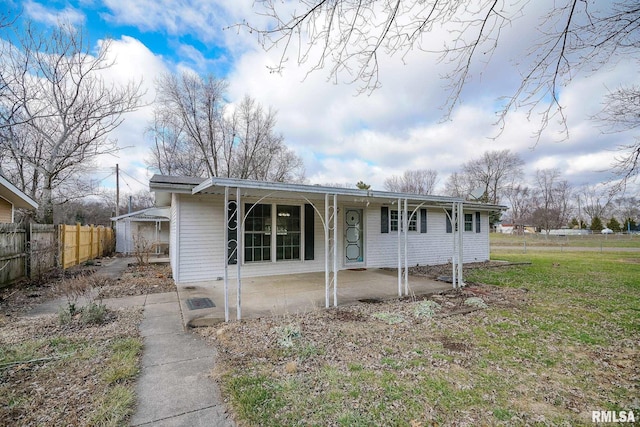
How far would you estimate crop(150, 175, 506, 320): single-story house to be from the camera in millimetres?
5879

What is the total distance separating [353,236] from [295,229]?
2.09 metres

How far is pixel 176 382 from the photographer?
105 inches

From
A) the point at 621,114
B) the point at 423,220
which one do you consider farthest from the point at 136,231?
the point at 621,114

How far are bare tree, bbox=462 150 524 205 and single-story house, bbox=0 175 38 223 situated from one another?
35527 millimetres

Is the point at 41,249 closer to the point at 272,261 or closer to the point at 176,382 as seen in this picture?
the point at 272,261

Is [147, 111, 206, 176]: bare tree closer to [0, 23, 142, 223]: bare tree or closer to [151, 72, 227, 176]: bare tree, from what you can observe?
[151, 72, 227, 176]: bare tree

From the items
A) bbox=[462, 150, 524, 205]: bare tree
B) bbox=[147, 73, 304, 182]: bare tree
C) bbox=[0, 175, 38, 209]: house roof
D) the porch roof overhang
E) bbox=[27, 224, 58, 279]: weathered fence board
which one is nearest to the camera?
the porch roof overhang

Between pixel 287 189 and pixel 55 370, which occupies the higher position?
pixel 287 189

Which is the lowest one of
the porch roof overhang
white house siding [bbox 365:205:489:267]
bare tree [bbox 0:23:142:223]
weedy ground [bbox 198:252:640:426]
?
weedy ground [bbox 198:252:640:426]

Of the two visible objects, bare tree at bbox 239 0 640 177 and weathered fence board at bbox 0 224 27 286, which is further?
weathered fence board at bbox 0 224 27 286

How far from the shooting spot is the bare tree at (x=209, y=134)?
1872 cm

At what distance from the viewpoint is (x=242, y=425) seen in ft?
6.79

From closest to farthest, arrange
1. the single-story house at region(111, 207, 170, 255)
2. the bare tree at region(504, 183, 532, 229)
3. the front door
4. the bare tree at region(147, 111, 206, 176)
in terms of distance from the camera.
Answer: the front door, the single-story house at region(111, 207, 170, 255), the bare tree at region(147, 111, 206, 176), the bare tree at region(504, 183, 532, 229)

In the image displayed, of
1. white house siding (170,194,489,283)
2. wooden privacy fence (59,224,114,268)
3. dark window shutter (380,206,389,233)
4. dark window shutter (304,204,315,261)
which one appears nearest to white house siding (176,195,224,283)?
white house siding (170,194,489,283)
